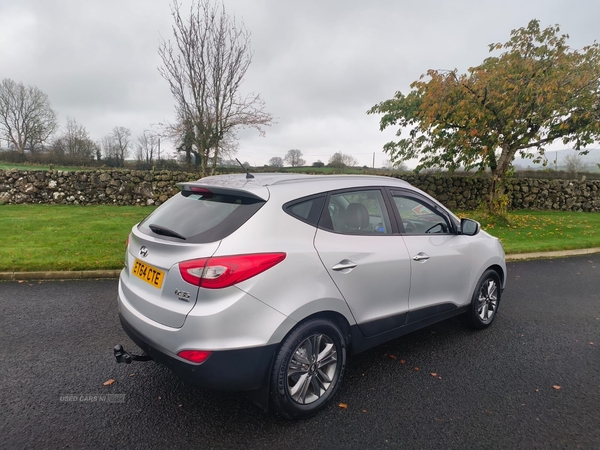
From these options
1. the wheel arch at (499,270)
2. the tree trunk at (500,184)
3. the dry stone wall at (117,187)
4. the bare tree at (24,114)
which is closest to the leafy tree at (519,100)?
the tree trunk at (500,184)

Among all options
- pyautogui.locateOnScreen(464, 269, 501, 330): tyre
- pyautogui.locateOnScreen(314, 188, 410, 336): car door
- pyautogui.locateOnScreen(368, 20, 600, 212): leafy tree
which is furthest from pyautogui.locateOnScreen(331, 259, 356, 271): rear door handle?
pyautogui.locateOnScreen(368, 20, 600, 212): leafy tree

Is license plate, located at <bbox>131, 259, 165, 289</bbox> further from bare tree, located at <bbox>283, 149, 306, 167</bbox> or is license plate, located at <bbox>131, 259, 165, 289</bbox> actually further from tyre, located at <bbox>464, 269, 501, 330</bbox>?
bare tree, located at <bbox>283, 149, 306, 167</bbox>

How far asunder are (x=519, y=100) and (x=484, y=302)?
9481mm

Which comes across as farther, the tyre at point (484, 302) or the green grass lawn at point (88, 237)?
the green grass lawn at point (88, 237)

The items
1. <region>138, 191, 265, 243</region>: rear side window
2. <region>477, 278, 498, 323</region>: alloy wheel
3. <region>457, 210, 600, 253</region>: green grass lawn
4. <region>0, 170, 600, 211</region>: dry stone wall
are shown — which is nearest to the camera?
<region>138, 191, 265, 243</region>: rear side window

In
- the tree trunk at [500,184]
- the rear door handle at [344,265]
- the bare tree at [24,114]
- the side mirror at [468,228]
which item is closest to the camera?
the rear door handle at [344,265]

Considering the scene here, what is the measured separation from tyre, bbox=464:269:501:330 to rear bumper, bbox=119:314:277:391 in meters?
2.73

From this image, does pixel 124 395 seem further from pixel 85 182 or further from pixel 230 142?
pixel 230 142

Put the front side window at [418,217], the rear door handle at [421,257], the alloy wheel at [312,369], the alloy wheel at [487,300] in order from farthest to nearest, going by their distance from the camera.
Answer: the alloy wheel at [487,300], the front side window at [418,217], the rear door handle at [421,257], the alloy wheel at [312,369]

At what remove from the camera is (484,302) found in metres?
4.22

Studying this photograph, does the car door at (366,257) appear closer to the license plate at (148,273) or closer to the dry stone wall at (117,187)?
the license plate at (148,273)

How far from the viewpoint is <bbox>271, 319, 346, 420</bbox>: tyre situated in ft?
7.87

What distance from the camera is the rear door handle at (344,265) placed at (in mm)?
2630

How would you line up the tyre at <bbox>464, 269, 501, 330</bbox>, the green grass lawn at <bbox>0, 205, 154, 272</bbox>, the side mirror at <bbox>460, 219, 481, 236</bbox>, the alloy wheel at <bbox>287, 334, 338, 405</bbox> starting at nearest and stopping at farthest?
the alloy wheel at <bbox>287, 334, 338, 405</bbox> < the side mirror at <bbox>460, 219, 481, 236</bbox> < the tyre at <bbox>464, 269, 501, 330</bbox> < the green grass lawn at <bbox>0, 205, 154, 272</bbox>
